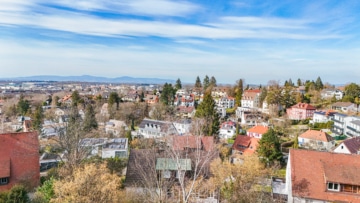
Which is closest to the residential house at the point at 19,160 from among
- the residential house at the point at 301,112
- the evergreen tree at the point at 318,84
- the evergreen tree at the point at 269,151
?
the evergreen tree at the point at 269,151

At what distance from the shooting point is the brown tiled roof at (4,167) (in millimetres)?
20017

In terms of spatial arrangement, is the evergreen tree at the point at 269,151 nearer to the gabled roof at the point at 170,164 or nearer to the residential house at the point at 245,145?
the residential house at the point at 245,145

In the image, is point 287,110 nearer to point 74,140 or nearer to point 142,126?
point 142,126

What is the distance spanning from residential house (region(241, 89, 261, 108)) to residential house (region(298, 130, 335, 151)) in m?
35.2

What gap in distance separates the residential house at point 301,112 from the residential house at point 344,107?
333 inches

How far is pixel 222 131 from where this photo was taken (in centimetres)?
5488

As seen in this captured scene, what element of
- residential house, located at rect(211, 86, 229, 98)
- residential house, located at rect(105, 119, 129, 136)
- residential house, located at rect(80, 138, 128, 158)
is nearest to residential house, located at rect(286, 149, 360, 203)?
residential house, located at rect(80, 138, 128, 158)

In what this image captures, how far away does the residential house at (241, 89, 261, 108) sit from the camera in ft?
265

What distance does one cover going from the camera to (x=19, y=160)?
2125 cm

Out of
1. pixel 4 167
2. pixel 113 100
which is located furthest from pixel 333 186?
pixel 113 100

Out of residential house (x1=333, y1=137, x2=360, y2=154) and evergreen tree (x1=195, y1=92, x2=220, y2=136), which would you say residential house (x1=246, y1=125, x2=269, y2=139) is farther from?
residential house (x1=333, y1=137, x2=360, y2=154)

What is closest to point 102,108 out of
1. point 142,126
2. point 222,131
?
point 142,126

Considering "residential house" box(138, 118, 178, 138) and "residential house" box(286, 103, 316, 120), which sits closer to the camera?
"residential house" box(138, 118, 178, 138)

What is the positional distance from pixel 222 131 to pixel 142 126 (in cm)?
1754
